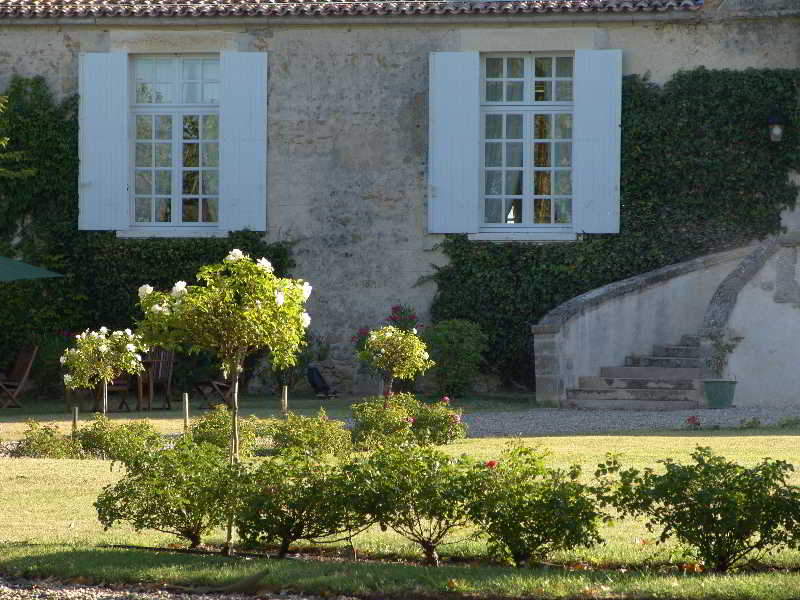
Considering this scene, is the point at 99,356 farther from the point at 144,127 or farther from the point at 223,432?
the point at 144,127

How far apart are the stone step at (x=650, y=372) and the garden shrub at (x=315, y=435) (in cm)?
520

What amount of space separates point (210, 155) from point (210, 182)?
328 mm

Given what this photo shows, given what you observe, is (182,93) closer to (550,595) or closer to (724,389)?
(724,389)

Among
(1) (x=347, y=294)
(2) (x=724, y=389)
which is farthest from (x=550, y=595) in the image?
(1) (x=347, y=294)

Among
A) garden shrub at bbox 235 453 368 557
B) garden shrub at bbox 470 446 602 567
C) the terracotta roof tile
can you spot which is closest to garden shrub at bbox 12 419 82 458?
garden shrub at bbox 235 453 368 557

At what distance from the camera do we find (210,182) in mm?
16750

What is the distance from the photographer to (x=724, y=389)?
13.1 metres

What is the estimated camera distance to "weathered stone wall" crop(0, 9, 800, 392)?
53.0 feet

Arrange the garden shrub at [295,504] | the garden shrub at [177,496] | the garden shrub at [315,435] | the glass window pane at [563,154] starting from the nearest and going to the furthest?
the garden shrub at [295,504] → the garden shrub at [177,496] → the garden shrub at [315,435] → the glass window pane at [563,154]

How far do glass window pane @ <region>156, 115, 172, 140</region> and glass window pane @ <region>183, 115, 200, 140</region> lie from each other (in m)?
0.18

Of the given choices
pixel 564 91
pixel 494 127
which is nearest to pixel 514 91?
pixel 494 127

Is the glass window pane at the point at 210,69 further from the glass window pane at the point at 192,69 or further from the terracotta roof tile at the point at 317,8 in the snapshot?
the terracotta roof tile at the point at 317,8

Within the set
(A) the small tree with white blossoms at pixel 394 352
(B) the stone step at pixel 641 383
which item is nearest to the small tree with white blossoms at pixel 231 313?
(A) the small tree with white blossoms at pixel 394 352

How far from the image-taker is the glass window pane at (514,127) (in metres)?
16.4
